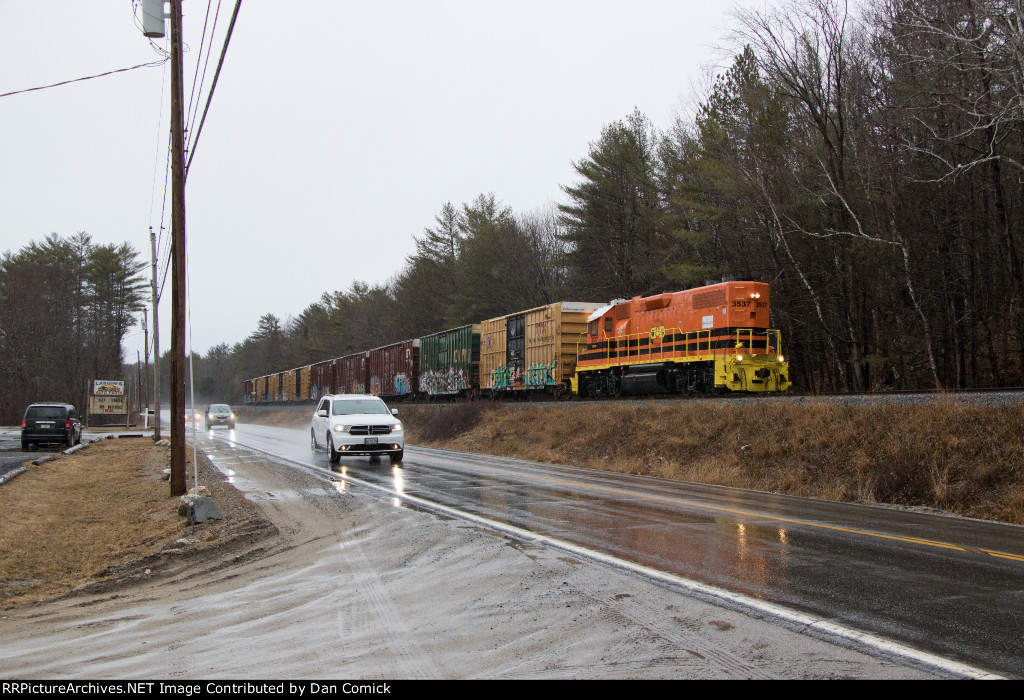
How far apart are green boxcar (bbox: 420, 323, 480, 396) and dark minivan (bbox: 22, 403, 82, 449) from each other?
55.3ft

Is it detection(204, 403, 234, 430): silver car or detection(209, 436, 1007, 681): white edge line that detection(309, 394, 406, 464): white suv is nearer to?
detection(209, 436, 1007, 681): white edge line

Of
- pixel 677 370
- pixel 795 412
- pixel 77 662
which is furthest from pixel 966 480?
pixel 77 662

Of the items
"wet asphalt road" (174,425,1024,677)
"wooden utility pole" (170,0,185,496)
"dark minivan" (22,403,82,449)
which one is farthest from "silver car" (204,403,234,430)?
"wooden utility pole" (170,0,185,496)

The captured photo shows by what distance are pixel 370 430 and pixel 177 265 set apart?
738cm

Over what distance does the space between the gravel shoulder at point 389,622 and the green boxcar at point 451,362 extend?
27.3 m

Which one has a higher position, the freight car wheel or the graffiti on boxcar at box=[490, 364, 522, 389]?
the graffiti on boxcar at box=[490, 364, 522, 389]

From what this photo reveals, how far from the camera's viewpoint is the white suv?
18406 millimetres

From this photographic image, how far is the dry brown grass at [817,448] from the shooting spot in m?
12.3

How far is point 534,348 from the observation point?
3039 centimetres

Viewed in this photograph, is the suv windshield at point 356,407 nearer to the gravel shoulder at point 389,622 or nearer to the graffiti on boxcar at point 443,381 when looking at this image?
the gravel shoulder at point 389,622

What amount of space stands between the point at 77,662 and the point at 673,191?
33.9 metres

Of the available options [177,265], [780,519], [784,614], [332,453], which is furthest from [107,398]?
[784,614]

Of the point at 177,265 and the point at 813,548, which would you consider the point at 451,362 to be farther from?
the point at 813,548

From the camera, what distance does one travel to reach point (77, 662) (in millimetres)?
4656
